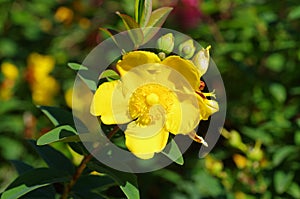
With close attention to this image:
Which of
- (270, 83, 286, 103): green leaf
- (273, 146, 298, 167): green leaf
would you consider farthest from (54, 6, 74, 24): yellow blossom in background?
(273, 146, 298, 167): green leaf

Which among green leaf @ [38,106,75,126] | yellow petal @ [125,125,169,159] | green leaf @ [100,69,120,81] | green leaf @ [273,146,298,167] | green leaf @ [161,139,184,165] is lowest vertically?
green leaf @ [273,146,298,167]

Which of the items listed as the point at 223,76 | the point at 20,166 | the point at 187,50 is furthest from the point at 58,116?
the point at 223,76

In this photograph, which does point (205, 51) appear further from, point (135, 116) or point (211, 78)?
point (211, 78)

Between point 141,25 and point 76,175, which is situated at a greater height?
point 141,25

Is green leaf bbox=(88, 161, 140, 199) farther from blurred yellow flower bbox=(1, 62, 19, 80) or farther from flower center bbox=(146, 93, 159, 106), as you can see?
blurred yellow flower bbox=(1, 62, 19, 80)

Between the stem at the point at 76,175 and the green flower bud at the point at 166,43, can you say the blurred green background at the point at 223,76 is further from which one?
the green flower bud at the point at 166,43

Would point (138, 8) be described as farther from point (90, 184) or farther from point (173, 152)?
point (90, 184)
